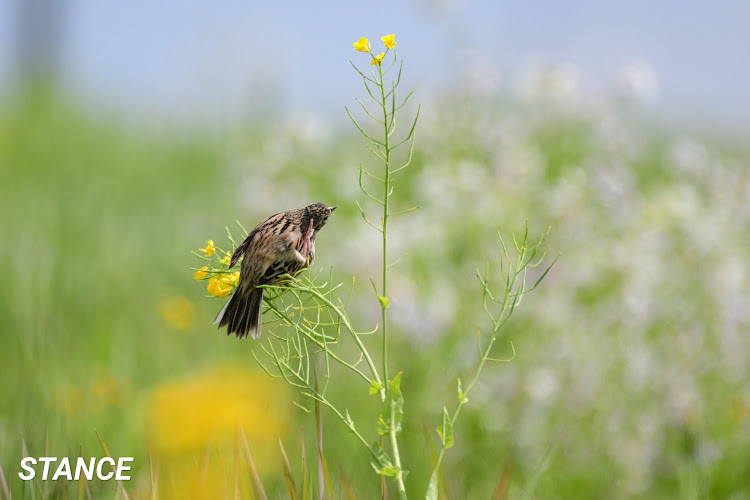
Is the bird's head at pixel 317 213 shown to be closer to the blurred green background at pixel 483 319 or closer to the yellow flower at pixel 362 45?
the yellow flower at pixel 362 45

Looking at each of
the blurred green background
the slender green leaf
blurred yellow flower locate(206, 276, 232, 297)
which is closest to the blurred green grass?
the blurred green background

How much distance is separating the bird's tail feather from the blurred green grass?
1.92m

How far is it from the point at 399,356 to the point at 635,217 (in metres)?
1.51

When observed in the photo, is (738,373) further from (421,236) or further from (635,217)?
(421,236)

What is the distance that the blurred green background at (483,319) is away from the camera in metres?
3.60

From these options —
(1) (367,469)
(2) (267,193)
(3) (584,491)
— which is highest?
(2) (267,193)

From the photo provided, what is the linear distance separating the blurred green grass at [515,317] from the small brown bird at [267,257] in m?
1.94

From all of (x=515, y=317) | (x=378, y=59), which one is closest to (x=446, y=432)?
(x=378, y=59)

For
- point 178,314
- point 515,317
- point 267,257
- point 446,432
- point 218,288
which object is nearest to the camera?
point 267,257

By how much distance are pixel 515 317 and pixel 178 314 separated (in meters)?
1.81

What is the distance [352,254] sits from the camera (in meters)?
4.41

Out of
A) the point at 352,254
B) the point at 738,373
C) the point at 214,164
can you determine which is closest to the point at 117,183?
the point at 214,164

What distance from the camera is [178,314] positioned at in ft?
14.0

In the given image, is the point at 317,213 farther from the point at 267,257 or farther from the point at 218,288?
the point at 218,288
